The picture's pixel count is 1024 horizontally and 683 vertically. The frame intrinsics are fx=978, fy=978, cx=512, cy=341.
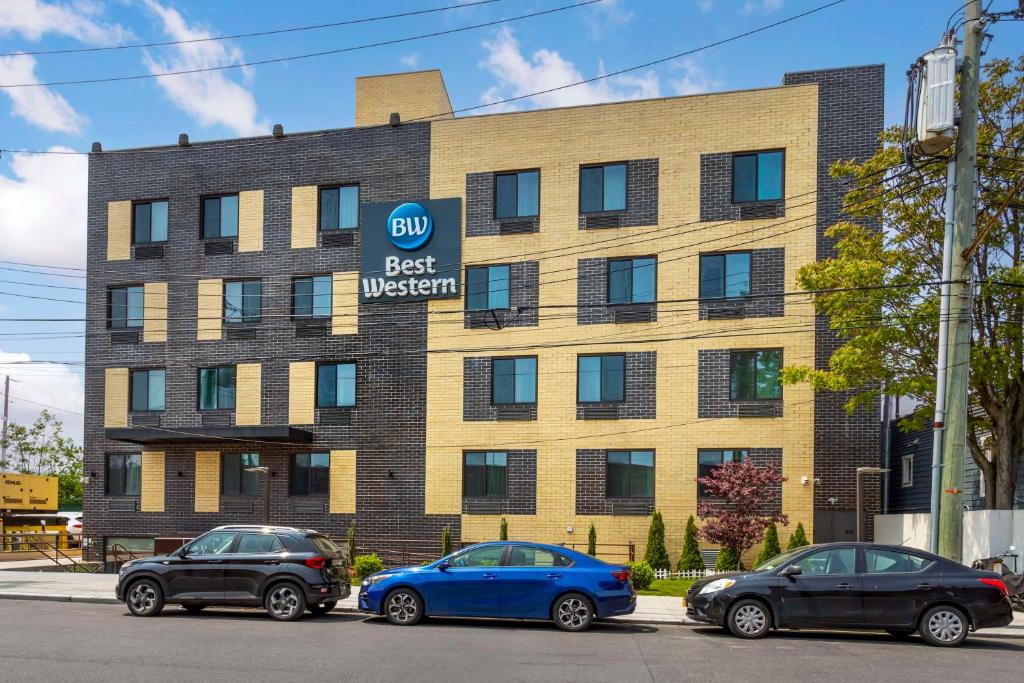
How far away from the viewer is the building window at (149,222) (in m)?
32.9

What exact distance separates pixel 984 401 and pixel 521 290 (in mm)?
13212

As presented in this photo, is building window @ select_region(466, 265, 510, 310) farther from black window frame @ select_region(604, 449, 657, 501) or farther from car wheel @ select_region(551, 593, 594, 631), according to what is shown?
car wheel @ select_region(551, 593, 594, 631)

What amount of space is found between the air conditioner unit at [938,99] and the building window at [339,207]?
59.8ft

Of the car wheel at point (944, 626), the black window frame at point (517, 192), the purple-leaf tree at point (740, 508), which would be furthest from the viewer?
the black window frame at point (517, 192)

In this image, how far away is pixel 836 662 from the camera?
502 inches

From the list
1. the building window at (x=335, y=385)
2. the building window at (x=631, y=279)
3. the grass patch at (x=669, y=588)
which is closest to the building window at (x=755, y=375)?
the building window at (x=631, y=279)

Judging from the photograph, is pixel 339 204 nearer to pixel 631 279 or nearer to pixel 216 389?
pixel 216 389

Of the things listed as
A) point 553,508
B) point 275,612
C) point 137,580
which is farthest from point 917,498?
point 137,580

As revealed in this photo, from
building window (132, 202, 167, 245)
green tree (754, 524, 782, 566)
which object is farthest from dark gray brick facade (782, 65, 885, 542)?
building window (132, 202, 167, 245)

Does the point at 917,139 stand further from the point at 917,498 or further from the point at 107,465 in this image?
the point at 107,465

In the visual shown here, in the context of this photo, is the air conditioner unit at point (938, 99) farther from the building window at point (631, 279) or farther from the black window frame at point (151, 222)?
the black window frame at point (151, 222)

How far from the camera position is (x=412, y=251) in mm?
30141

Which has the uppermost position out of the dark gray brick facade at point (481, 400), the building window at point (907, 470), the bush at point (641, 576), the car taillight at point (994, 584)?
the dark gray brick facade at point (481, 400)

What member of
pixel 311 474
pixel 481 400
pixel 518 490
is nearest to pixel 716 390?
pixel 518 490
